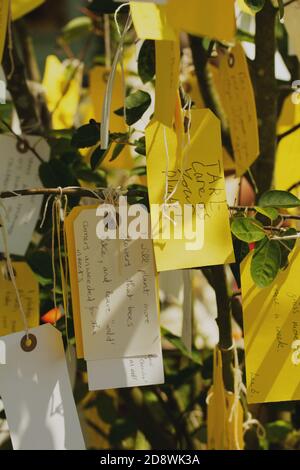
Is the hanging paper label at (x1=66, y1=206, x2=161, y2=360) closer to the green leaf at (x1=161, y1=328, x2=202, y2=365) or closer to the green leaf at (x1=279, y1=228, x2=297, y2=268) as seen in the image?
the green leaf at (x1=279, y1=228, x2=297, y2=268)

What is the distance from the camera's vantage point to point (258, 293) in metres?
0.79

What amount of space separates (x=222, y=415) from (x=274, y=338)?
7.6 inches

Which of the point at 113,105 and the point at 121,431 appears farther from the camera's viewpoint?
the point at 121,431

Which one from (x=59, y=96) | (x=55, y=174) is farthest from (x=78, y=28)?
(x=55, y=174)

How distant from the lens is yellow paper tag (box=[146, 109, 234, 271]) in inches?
29.2

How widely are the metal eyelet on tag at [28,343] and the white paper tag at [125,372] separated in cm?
6

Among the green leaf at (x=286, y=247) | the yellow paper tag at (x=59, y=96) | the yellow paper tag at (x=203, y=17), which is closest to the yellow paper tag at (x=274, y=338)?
the green leaf at (x=286, y=247)

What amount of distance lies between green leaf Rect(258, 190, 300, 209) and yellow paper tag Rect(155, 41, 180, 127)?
0.13 meters

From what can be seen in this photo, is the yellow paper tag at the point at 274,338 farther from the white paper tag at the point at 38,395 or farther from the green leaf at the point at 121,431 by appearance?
the green leaf at the point at 121,431

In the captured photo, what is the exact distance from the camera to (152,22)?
665mm

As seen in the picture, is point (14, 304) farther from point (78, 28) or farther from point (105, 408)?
point (78, 28)

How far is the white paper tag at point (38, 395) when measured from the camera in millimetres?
765

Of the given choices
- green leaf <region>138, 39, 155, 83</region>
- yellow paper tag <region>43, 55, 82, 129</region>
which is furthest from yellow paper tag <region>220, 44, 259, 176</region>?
yellow paper tag <region>43, 55, 82, 129</region>
